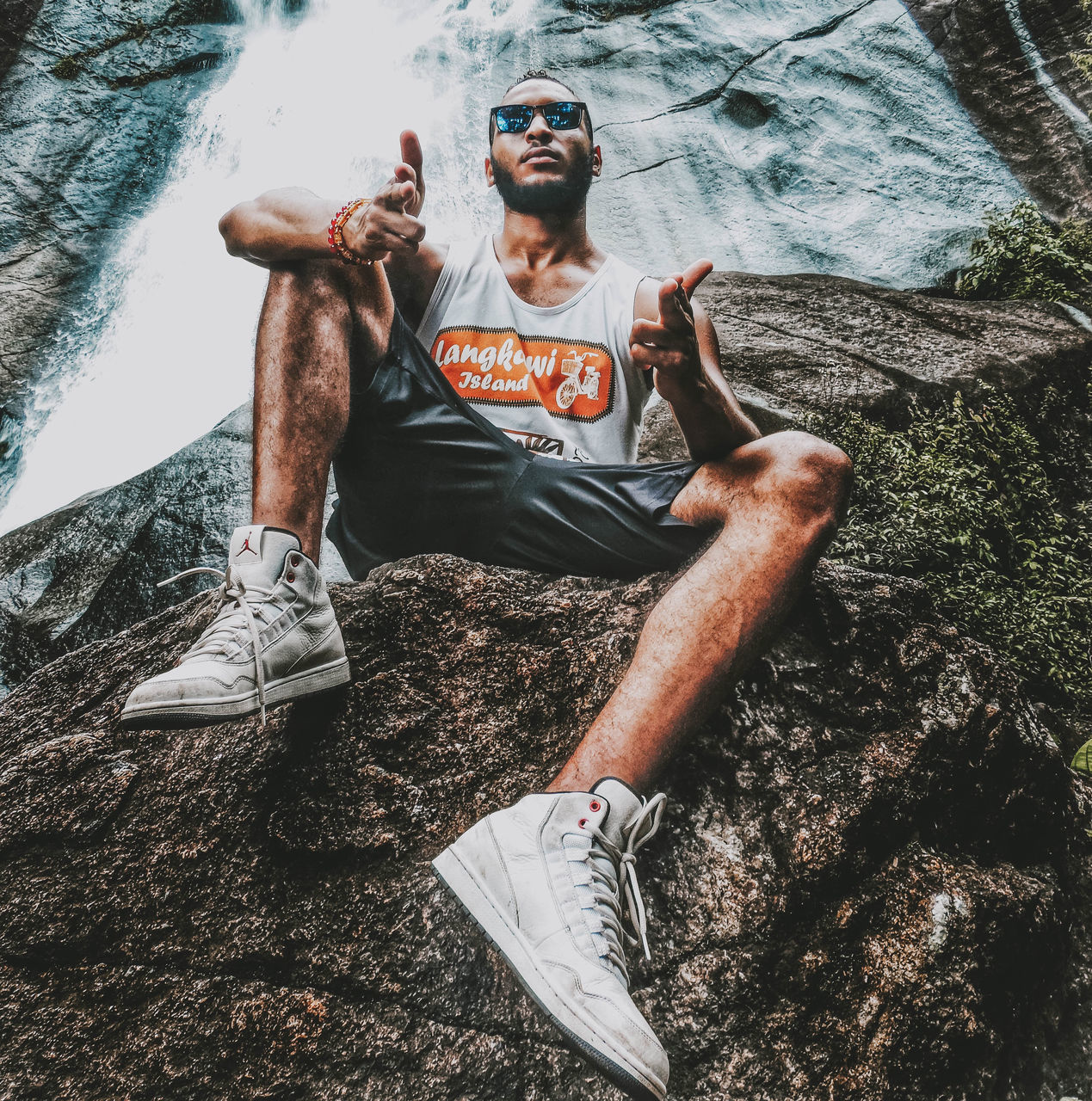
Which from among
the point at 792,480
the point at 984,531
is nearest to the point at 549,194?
the point at 792,480

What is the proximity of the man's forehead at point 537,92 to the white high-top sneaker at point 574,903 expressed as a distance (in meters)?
2.23

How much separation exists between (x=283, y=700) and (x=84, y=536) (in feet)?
9.96

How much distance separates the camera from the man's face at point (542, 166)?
92.6 inches

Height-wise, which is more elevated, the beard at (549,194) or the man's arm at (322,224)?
the man's arm at (322,224)

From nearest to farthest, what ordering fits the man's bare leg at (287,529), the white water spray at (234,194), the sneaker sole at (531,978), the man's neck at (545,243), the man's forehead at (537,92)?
the sneaker sole at (531,978), the man's bare leg at (287,529), the man's neck at (545,243), the man's forehead at (537,92), the white water spray at (234,194)

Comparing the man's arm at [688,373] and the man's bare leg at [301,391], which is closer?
the man's arm at [688,373]

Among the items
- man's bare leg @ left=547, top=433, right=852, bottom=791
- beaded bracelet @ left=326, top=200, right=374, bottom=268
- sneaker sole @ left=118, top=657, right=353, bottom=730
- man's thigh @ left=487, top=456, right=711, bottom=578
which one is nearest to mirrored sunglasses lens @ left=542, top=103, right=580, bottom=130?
beaded bracelet @ left=326, top=200, right=374, bottom=268

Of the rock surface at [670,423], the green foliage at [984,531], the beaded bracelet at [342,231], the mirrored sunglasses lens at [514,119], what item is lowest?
the green foliage at [984,531]

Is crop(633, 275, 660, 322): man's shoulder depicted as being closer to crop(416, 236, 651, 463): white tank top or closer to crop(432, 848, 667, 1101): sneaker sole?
crop(416, 236, 651, 463): white tank top

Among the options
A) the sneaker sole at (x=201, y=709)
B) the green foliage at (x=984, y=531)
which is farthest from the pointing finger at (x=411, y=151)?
the green foliage at (x=984, y=531)

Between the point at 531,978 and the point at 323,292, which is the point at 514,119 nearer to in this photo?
the point at 323,292

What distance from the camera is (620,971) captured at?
1153 millimetres

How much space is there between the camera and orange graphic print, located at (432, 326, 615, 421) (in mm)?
2053

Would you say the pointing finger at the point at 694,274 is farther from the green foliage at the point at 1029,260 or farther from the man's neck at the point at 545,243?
the green foliage at the point at 1029,260
